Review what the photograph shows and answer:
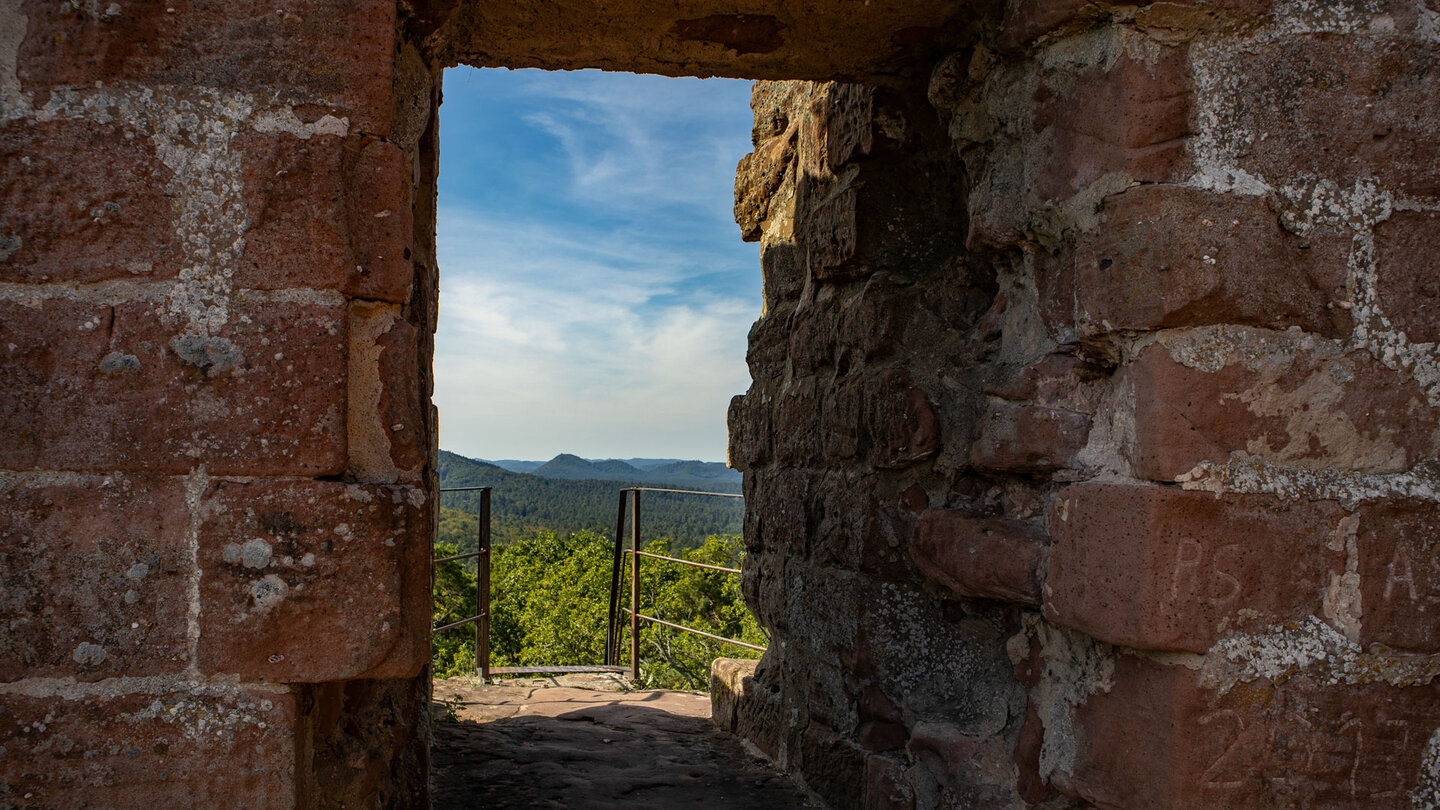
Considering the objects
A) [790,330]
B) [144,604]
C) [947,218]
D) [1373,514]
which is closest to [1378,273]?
[1373,514]

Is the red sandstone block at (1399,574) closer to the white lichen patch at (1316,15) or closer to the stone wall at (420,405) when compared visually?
the stone wall at (420,405)

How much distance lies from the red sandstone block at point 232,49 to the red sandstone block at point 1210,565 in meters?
1.41

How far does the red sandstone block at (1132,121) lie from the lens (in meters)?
1.61

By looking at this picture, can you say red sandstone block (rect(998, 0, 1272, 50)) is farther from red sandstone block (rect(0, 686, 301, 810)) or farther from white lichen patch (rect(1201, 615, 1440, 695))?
red sandstone block (rect(0, 686, 301, 810))

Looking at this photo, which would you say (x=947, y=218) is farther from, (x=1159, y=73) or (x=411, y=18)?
(x=411, y=18)

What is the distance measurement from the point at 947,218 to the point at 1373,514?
125 centimetres

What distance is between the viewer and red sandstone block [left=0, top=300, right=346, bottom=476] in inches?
56.2

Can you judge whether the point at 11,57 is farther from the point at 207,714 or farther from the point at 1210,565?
the point at 1210,565

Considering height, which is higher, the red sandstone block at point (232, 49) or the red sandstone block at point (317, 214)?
the red sandstone block at point (232, 49)

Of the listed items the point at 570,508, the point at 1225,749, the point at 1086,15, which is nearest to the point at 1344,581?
the point at 1225,749

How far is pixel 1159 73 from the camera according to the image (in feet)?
5.32

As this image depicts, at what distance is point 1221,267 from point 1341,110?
0.36 m

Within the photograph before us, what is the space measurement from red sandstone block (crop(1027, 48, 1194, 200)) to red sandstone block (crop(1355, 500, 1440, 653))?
2.14 ft

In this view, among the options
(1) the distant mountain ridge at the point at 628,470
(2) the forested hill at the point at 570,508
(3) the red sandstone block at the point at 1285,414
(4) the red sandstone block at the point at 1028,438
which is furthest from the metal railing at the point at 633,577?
(1) the distant mountain ridge at the point at 628,470
